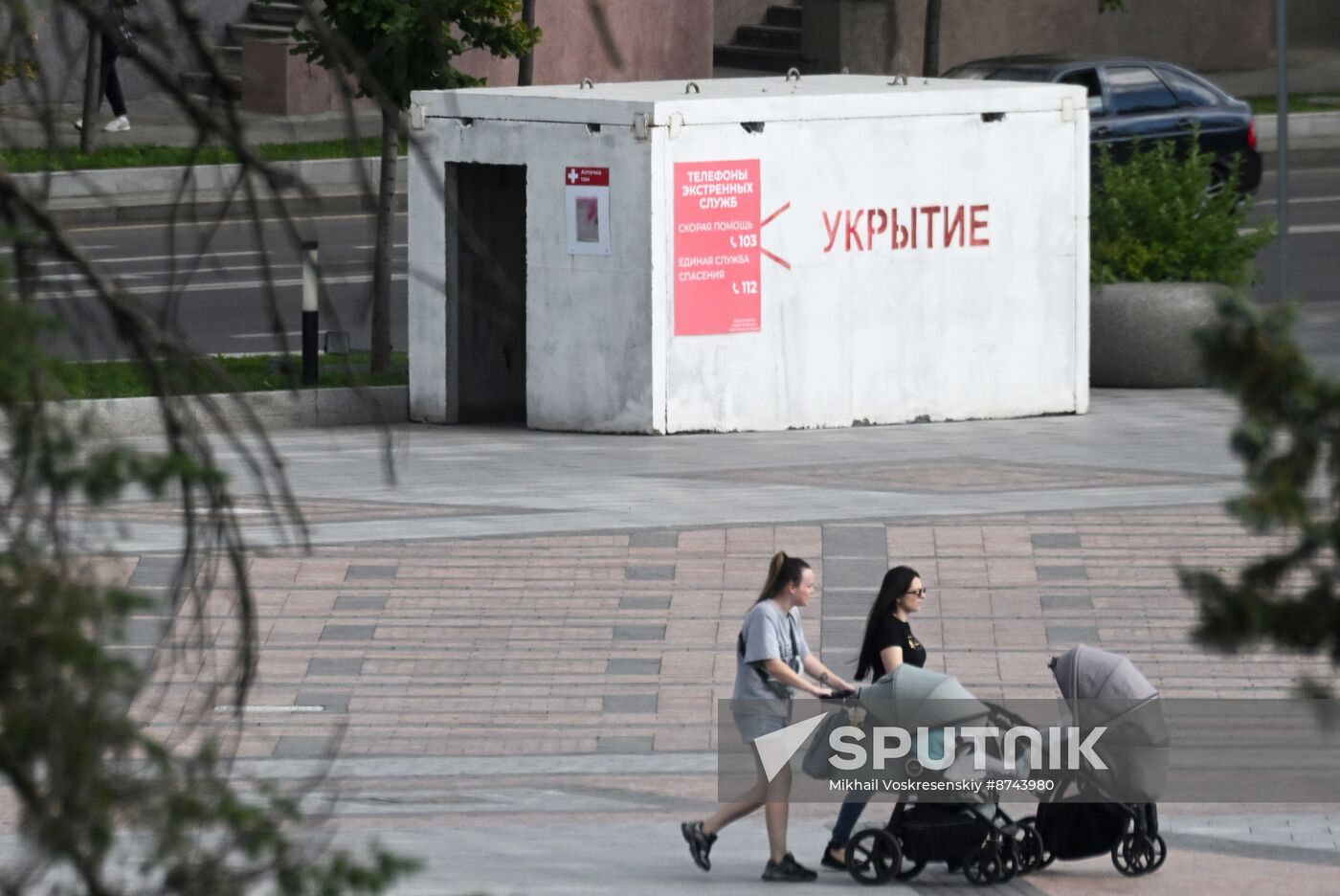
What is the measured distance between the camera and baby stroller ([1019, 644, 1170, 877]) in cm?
852

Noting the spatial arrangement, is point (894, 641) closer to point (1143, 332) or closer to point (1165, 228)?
point (1143, 332)

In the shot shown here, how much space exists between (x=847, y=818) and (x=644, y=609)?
3.58 m

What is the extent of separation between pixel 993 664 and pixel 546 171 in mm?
6742

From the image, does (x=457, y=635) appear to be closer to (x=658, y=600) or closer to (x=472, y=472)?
(x=658, y=600)

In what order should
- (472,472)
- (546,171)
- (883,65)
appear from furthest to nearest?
(883,65)
(546,171)
(472,472)

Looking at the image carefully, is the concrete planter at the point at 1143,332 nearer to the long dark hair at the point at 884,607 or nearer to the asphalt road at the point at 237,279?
the asphalt road at the point at 237,279

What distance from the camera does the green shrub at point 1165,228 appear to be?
62.1ft

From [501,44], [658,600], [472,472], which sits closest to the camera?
[658,600]

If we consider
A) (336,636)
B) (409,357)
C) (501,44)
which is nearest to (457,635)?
(336,636)

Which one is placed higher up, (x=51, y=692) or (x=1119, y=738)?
(x=51, y=692)

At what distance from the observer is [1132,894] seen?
8320mm

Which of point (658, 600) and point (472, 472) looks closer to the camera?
point (658, 600)

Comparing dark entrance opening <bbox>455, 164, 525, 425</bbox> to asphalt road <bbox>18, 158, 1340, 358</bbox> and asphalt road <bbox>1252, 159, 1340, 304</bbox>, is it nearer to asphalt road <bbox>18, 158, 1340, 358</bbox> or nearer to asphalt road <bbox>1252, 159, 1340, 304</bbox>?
asphalt road <bbox>18, 158, 1340, 358</bbox>
